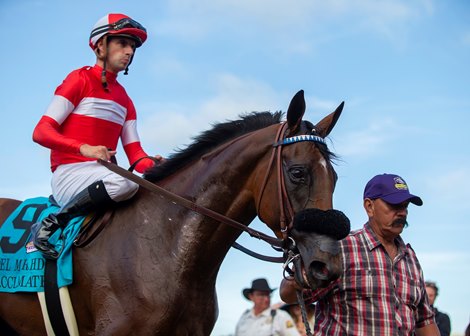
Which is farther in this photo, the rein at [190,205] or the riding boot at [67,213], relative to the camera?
the riding boot at [67,213]

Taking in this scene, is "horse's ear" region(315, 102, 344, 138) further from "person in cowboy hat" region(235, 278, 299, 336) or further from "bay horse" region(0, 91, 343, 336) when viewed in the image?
"person in cowboy hat" region(235, 278, 299, 336)

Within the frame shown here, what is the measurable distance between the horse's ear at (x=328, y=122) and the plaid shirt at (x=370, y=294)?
791mm

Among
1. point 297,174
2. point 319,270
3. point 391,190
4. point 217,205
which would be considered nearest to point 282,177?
point 297,174

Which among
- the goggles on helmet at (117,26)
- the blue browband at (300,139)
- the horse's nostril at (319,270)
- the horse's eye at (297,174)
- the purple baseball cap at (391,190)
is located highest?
the goggles on helmet at (117,26)

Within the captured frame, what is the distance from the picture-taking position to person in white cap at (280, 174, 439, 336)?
4949 millimetres

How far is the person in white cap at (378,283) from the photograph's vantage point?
16.2ft

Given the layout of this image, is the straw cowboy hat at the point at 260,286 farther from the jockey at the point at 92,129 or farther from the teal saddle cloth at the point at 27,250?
the teal saddle cloth at the point at 27,250

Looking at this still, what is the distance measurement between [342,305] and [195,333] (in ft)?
3.43

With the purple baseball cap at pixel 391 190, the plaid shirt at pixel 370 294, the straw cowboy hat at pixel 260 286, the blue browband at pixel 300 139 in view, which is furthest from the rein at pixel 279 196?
the straw cowboy hat at pixel 260 286

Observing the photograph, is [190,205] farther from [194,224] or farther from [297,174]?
[297,174]

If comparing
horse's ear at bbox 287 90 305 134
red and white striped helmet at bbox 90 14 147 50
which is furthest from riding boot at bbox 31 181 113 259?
horse's ear at bbox 287 90 305 134

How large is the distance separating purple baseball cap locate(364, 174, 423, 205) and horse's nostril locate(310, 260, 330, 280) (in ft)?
3.05

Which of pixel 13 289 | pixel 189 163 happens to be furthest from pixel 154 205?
pixel 13 289

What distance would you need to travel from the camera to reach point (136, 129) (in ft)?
20.8
